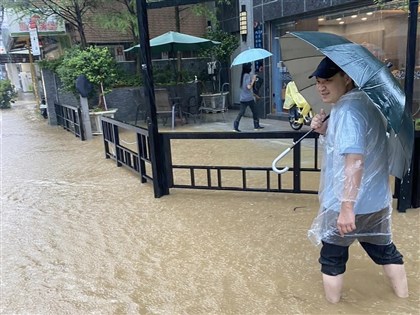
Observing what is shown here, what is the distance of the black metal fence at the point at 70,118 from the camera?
28.3ft

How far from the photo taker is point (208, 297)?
2.49 m

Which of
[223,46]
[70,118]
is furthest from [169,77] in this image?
[70,118]

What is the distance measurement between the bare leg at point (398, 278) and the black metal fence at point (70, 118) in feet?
24.9

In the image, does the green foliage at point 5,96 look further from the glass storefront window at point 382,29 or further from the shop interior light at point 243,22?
the glass storefront window at point 382,29

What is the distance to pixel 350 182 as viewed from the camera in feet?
6.27

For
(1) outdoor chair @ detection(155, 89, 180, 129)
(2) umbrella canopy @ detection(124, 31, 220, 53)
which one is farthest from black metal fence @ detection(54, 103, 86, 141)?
(2) umbrella canopy @ detection(124, 31, 220, 53)

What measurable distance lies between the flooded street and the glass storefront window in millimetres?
4144

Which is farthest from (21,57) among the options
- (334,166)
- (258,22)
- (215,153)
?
(334,166)

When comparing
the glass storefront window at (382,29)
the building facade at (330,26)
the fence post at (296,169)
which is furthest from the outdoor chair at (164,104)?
the fence post at (296,169)

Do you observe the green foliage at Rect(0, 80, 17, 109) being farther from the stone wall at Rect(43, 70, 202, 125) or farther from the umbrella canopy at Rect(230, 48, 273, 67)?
the umbrella canopy at Rect(230, 48, 273, 67)

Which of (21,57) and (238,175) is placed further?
(21,57)

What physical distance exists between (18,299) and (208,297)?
1344 millimetres

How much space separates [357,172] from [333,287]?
80 cm

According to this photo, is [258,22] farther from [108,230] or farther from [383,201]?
[383,201]
